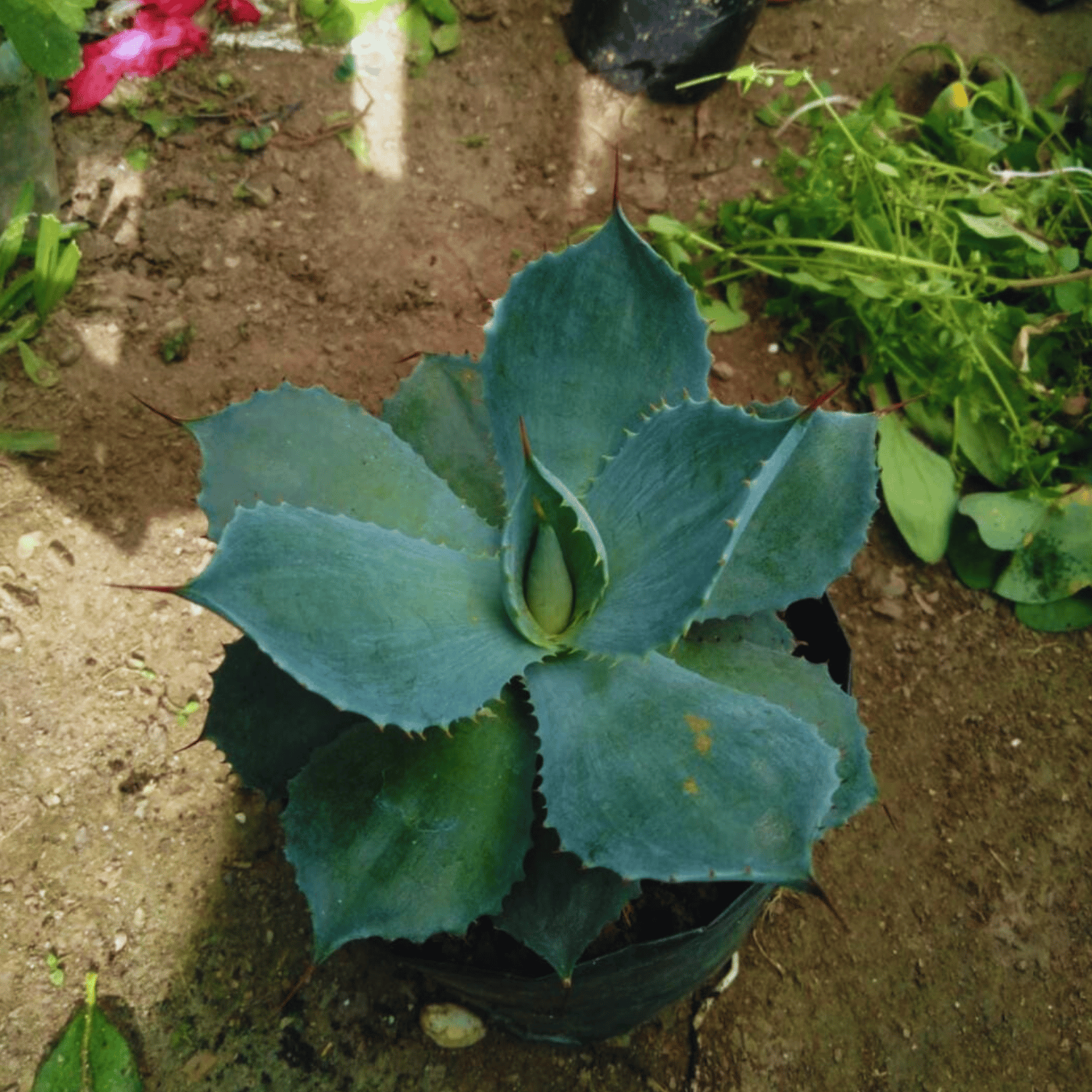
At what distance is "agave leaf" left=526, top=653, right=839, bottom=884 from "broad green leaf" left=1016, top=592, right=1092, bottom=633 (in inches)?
54.9

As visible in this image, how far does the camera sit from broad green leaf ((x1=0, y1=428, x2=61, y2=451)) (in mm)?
2008

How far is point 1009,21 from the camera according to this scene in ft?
9.17

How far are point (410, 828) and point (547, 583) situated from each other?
0.30 metres

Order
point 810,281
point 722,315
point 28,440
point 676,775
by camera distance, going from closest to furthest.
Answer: point 676,775, point 28,440, point 810,281, point 722,315

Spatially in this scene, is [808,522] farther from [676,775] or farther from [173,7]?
[173,7]

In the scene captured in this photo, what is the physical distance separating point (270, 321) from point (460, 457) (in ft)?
3.61

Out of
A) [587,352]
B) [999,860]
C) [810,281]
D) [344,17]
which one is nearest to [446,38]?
[344,17]

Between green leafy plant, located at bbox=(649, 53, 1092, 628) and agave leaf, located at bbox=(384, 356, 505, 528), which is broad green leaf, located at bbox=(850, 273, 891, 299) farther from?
agave leaf, located at bbox=(384, 356, 505, 528)

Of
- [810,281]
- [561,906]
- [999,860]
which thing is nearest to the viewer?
[561,906]

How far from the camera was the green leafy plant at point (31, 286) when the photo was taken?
2.06m

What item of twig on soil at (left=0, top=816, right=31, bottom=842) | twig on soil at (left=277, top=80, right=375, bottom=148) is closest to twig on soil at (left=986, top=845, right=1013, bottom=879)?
twig on soil at (left=0, top=816, right=31, bottom=842)

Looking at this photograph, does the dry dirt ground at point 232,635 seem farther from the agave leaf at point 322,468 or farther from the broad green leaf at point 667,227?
the agave leaf at point 322,468

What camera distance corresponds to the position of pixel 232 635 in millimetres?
1910

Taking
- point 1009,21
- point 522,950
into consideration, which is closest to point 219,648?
point 522,950
